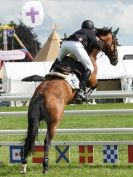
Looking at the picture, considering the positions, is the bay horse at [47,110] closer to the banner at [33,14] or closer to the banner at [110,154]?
the banner at [110,154]

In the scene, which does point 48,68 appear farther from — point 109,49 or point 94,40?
point 94,40

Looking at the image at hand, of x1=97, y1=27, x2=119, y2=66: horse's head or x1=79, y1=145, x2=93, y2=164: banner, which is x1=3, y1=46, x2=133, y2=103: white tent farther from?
x1=79, y1=145, x2=93, y2=164: banner

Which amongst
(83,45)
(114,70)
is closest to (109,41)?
(83,45)

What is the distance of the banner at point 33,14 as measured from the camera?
29156mm

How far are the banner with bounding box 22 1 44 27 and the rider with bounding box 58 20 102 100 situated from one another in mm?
21056

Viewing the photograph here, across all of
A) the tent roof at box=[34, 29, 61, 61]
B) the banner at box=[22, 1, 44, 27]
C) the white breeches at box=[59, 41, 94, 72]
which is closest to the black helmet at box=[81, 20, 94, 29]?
the white breeches at box=[59, 41, 94, 72]

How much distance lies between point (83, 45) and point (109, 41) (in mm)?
888

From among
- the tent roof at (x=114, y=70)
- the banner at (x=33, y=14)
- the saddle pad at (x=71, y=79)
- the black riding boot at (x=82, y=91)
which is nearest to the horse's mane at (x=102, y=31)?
the black riding boot at (x=82, y=91)

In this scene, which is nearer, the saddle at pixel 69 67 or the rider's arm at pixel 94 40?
the saddle at pixel 69 67

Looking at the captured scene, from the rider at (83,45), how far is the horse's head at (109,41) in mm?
374

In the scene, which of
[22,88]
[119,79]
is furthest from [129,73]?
[22,88]

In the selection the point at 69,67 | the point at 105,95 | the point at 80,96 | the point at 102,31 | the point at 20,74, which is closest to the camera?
the point at 69,67

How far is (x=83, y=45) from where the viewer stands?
820cm

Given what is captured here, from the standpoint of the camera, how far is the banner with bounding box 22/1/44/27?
29156mm
